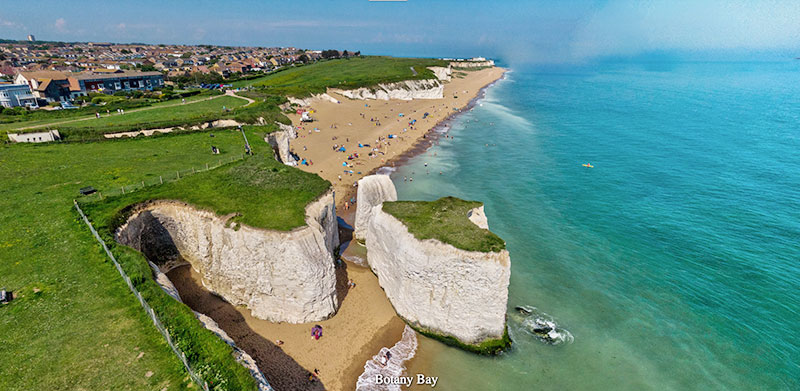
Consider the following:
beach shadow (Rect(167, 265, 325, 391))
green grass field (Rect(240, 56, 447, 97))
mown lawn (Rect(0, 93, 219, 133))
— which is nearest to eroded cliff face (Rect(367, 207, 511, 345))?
beach shadow (Rect(167, 265, 325, 391))

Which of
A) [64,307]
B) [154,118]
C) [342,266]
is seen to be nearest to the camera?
[64,307]

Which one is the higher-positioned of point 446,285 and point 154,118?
point 154,118

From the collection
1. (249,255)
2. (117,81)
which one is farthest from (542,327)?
(117,81)

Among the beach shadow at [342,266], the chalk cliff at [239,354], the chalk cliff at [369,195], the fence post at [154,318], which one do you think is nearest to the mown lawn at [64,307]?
the fence post at [154,318]

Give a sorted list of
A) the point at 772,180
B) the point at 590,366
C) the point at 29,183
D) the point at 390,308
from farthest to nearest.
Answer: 1. the point at 772,180
2. the point at 29,183
3. the point at 390,308
4. the point at 590,366

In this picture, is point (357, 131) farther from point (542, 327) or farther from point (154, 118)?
point (542, 327)

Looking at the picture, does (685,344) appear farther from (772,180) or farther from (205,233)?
(772,180)

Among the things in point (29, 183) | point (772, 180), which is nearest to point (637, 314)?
point (772, 180)
